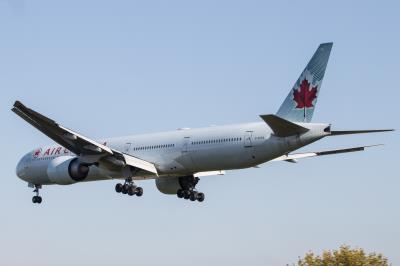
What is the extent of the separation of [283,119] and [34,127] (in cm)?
1507

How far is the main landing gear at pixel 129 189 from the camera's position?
222ft

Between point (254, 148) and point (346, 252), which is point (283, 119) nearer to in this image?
point (254, 148)

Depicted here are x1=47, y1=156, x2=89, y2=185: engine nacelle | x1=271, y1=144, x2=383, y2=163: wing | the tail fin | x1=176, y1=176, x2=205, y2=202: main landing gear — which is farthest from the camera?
x1=176, y1=176, x2=205, y2=202: main landing gear

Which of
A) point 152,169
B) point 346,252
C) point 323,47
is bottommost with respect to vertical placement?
point 346,252

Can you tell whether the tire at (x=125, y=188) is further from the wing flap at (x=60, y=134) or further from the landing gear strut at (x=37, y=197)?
the landing gear strut at (x=37, y=197)

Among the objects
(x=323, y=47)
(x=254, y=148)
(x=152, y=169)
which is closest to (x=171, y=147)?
(x=152, y=169)

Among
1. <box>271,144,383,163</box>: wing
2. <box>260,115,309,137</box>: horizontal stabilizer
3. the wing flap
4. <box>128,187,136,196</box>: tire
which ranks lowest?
<box>128,187,136,196</box>: tire

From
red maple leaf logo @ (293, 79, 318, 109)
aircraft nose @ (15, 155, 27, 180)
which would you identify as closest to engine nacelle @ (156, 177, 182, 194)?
aircraft nose @ (15, 155, 27, 180)

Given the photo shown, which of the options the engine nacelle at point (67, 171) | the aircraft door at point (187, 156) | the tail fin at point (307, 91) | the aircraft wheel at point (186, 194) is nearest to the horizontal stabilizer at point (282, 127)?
the tail fin at point (307, 91)

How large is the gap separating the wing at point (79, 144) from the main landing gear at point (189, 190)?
157 inches

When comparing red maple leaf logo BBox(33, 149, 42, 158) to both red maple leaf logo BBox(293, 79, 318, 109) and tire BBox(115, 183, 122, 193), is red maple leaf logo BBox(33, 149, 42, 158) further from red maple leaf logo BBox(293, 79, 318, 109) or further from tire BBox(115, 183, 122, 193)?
red maple leaf logo BBox(293, 79, 318, 109)

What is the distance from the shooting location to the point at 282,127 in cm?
6100

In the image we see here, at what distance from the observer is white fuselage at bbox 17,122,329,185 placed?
62.6 metres

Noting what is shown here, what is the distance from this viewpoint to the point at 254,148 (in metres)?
63.1
